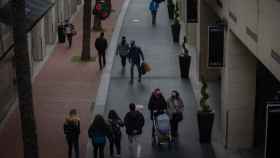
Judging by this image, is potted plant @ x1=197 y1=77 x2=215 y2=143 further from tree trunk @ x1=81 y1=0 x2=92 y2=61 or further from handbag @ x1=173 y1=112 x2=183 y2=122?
tree trunk @ x1=81 y1=0 x2=92 y2=61

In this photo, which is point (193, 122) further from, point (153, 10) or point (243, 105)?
point (153, 10)

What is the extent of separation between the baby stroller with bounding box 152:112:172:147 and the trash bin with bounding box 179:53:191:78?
771 cm

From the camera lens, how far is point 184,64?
89.8ft

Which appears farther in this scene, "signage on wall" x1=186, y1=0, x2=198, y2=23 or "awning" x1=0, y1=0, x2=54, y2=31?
"signage on wall" x1=186, y1=0, x2=198, y2=23

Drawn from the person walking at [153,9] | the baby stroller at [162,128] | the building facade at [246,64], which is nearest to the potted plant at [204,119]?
the building facade at [246,64]

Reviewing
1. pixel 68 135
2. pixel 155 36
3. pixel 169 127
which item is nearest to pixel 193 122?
pixel 169 127

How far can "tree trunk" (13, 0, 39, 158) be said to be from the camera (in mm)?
15125

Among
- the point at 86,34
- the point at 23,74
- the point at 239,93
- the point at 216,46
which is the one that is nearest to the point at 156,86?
the point at 86,34

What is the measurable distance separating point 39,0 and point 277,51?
14.9 m

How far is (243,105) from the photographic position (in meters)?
19.4

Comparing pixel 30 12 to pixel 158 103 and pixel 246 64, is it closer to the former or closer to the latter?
pixel 158 103

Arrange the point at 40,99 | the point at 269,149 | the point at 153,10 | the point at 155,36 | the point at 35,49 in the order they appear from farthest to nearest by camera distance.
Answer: the point at 153,10 → the point at 155,36 → the point at 35,49 → the point at 40,99 → the point at 269,149

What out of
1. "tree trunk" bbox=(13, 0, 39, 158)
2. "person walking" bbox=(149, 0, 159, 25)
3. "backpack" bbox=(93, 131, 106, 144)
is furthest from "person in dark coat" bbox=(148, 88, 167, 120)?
"person walking" bbox=(149, 0, 159, 25)

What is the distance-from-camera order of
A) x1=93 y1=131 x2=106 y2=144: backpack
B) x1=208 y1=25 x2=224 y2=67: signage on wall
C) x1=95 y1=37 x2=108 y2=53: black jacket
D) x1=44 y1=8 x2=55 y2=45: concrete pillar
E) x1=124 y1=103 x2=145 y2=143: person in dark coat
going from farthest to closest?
x1=44 y1=8 x2=55 y2=45: concrete pillar → x1=95 y1=37 x2=108 y2=53: black jacket → x1=208 y1=25 x2=224 y2=67: signage on wall → x1=124 y1=103 x2=145 y2=143: person in dark coat → x1=93 y1=131 x2=106 y2=144: backpack
